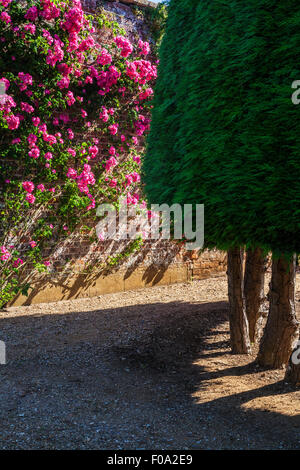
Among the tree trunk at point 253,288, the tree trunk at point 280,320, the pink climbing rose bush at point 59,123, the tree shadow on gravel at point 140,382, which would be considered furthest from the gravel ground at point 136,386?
the pink climbing rose bush at point 59,123

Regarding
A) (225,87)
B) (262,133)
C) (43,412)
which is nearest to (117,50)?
(225,87)

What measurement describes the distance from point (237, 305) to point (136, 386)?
1.50 m

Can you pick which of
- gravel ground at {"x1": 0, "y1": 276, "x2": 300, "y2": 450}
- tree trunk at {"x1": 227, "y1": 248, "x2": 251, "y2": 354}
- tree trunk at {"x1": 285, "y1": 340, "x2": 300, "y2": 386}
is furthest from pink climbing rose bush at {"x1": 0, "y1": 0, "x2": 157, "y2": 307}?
tree trunk at {"x1": 285, "y1": 340, "x2": 300, "y2": 386}

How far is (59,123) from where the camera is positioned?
746 centimetres

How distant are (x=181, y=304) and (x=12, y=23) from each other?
5.04 metres

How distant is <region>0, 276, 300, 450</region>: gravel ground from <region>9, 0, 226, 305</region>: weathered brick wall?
0.82 metres

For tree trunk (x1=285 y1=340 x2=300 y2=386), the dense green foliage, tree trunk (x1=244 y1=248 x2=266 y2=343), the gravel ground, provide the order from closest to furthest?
the dense green foliage → the gravel ground → tree trunk (x1=285 y1=340 x2=300 y2=386) → tree trunk (x1=244 y1=248 x2=266 y2=343)

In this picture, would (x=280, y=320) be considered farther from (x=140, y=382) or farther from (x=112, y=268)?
(x=112, y=268)

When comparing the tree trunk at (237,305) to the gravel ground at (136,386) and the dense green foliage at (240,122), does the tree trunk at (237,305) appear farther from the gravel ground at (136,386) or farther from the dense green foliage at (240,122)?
the dense green foliage at (240,122)

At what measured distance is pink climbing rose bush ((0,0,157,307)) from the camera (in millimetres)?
6789

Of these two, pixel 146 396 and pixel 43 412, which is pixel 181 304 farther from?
pixel 43 412

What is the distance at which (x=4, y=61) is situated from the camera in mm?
6727

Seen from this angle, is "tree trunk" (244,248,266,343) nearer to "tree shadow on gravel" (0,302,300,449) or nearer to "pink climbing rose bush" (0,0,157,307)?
"tree shadow on gravel" (0,302,300,449)

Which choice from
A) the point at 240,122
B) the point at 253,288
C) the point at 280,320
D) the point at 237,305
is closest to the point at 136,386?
the point at 237,305
